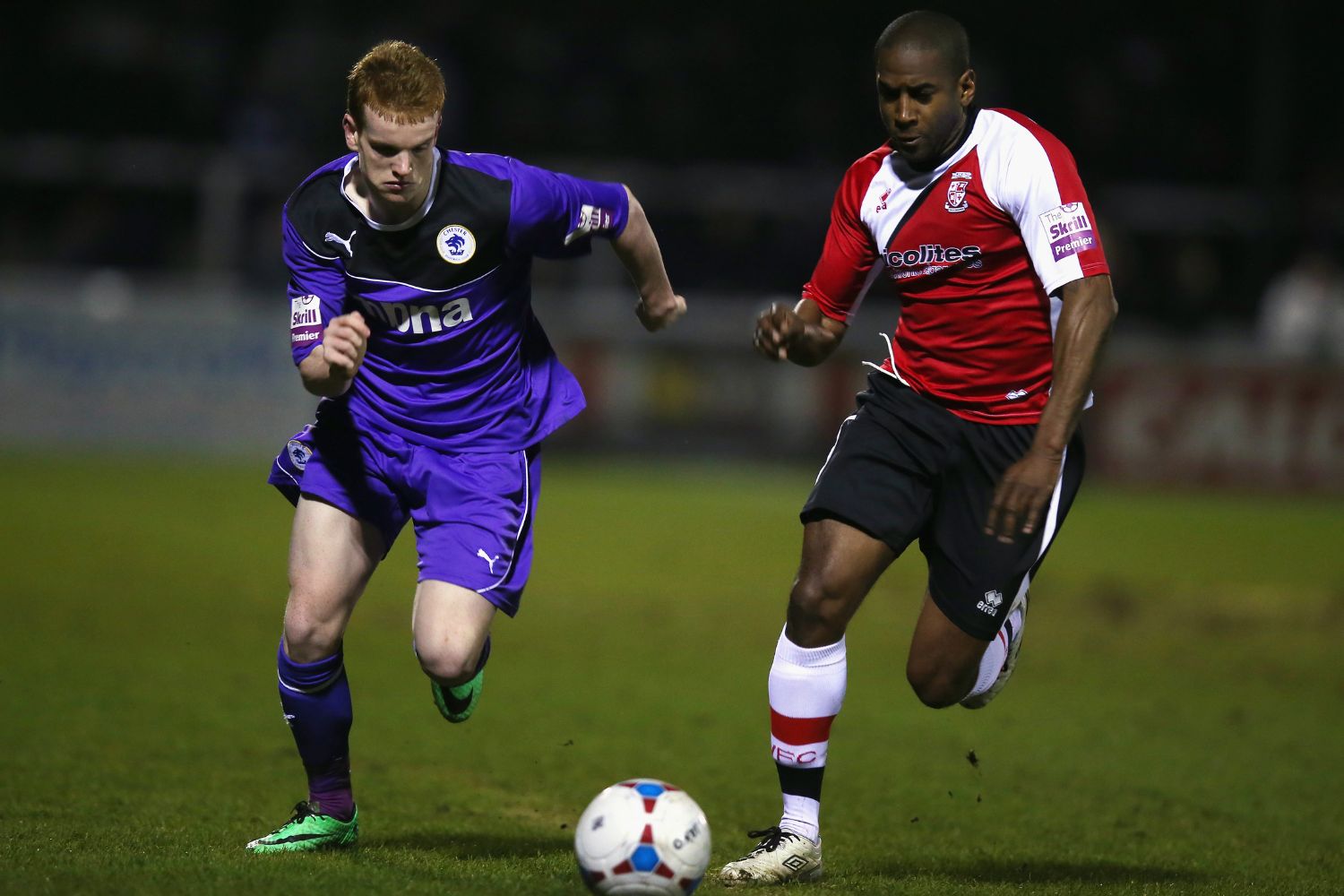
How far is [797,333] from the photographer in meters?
5.38

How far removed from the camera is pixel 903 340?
18.2 ft

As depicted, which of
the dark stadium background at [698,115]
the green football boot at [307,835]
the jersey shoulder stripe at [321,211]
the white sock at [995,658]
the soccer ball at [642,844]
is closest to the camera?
the soccer ball at [642,844]

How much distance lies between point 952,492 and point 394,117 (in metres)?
2.12

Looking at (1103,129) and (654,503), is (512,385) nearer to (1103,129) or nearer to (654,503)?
(654,503)

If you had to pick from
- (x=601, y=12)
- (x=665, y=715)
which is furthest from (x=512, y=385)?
(x=601, y=12)

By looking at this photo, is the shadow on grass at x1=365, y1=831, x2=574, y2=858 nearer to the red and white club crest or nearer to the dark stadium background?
the red and white club crest

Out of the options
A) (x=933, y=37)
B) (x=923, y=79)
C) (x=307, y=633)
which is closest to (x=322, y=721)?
(x=307, y=633)

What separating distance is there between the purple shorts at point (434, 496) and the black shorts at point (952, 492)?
3.15 ft

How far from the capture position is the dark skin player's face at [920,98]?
503 centimetres

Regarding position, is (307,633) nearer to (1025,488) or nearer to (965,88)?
(1025,488)

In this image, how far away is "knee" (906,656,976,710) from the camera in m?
5.41

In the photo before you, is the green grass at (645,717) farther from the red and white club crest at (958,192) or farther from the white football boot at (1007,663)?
the red and white club crest at (958,192)

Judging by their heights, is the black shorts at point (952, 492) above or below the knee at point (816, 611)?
above

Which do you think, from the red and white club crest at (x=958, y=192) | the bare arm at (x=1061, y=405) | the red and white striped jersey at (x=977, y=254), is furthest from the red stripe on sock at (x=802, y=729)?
the red and white club crest at (x=958, y=192)
